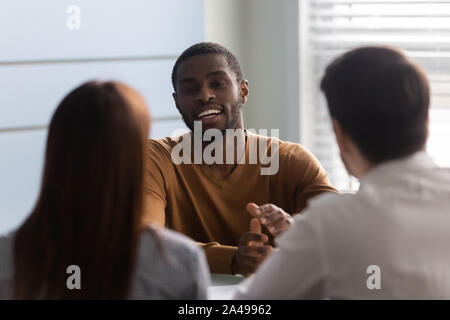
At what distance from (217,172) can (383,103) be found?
1028mm

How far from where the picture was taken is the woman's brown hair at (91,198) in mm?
1298

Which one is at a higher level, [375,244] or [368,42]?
[368,42]

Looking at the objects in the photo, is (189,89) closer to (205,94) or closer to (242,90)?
(205,94)

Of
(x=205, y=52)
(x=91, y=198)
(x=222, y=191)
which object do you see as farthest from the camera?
(x=205, y=52)

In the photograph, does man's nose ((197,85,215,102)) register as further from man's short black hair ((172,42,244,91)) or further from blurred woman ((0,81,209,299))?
blurred woman ((0,81,209,299))

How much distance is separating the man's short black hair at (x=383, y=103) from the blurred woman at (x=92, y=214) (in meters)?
0.36

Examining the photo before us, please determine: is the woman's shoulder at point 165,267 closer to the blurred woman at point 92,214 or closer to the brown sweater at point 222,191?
the blurred woman at point 92,214

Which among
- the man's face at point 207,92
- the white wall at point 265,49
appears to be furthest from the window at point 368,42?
the man's face at point 207,92

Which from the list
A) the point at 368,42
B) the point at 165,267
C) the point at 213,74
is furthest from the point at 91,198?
the point at 368,42

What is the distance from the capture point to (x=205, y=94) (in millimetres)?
2379

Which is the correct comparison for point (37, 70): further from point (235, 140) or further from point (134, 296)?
point (134, 296)

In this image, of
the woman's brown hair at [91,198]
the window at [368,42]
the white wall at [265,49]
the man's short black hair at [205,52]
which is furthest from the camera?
the white wall at [265,49]
